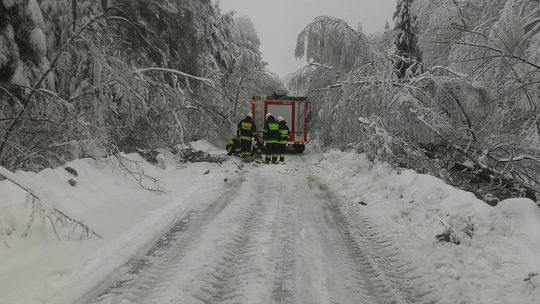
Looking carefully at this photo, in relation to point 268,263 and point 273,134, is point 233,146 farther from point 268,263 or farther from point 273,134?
point 268,263

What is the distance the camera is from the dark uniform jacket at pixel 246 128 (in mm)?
14531

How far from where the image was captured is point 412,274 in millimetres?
4523

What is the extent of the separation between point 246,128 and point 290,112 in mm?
4922

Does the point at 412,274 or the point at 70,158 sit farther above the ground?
the point at 70,158

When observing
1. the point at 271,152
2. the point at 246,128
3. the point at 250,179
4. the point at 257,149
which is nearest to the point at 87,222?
the point at 250,179

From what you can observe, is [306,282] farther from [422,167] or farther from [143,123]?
[143,123]

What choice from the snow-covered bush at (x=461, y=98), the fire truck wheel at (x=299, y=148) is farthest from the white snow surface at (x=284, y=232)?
the fire truck wheel at (x=299, y=148)

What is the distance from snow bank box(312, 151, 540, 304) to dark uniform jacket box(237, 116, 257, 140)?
22.5 ft

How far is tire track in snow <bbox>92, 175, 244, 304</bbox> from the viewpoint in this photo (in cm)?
385

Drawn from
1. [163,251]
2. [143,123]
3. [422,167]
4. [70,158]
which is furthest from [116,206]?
[422,167]

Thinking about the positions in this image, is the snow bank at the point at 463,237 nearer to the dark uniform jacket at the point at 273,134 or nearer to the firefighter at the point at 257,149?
the dark uniform jacket at the point at 273,134

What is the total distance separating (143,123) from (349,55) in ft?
28.5

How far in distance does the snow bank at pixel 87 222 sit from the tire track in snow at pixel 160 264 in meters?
0.15

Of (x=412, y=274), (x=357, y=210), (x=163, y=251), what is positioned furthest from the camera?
(x=357, y=210)
